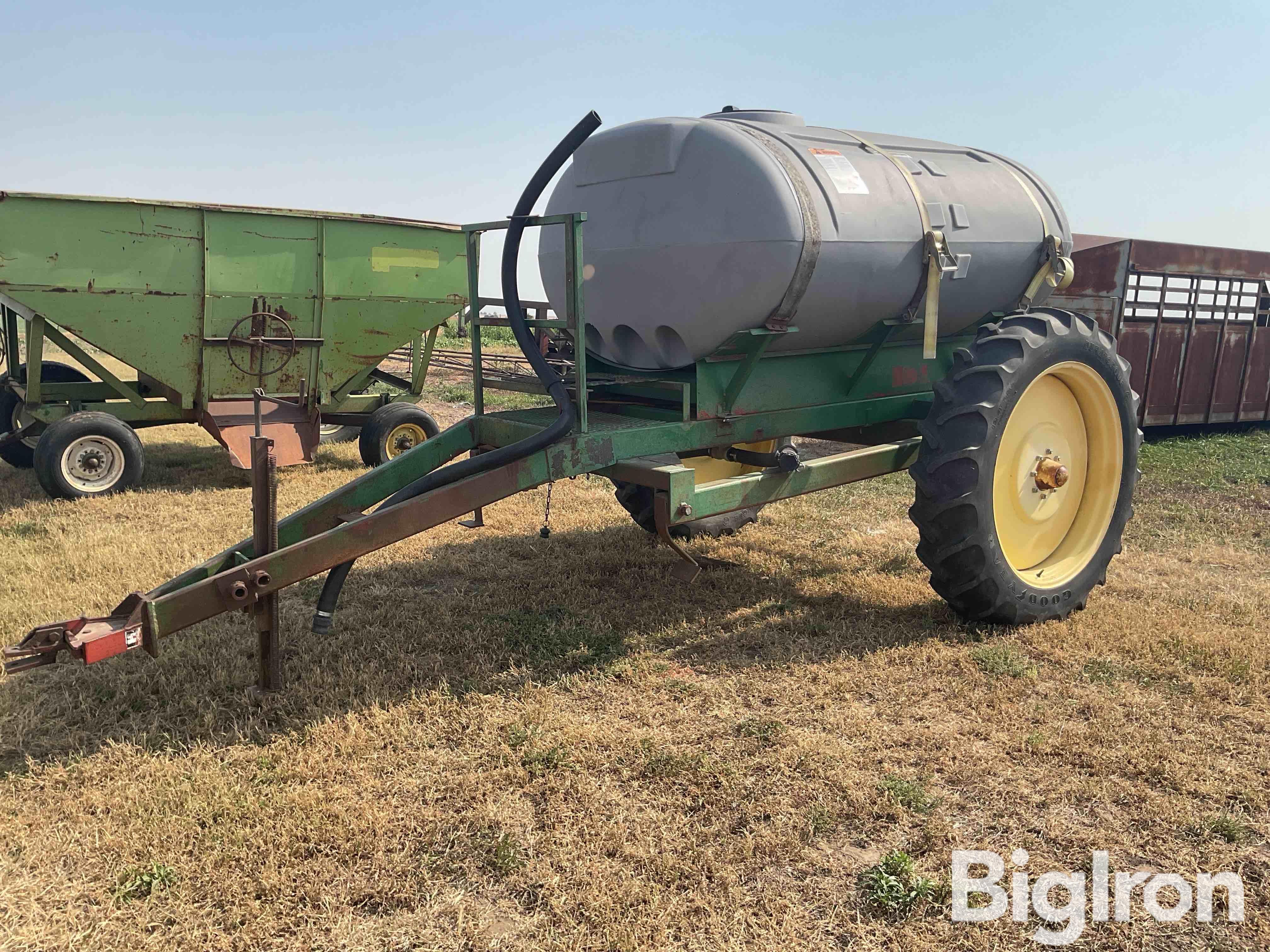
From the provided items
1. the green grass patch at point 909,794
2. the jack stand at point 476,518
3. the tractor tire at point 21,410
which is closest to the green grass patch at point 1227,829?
the green grass patch at point 909,794

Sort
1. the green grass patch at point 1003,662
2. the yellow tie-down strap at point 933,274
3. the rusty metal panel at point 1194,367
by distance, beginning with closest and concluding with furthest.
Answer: the green grass patch at point 1003,662
the yellow tie-down strap at point 933,274
the rusty metal panel at point 1194,367

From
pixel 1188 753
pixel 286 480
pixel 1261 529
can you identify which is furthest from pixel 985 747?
pixel 286 480

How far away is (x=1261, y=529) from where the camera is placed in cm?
706

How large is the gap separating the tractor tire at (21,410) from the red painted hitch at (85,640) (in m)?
5.86

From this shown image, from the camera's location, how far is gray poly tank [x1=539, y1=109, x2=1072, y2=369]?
167 inches

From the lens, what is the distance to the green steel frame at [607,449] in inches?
136

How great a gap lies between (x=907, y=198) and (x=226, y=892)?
4.10 meters

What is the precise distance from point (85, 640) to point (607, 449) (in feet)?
6.76

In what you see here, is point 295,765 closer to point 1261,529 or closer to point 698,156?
point 698,156

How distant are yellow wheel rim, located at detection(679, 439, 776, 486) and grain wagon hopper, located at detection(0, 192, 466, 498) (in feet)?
12.3

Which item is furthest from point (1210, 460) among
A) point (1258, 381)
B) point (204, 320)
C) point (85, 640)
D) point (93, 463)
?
point (93, 463)

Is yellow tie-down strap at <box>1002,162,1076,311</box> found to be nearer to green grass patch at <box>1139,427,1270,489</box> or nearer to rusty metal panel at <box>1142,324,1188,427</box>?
green grass patch at <box>1139,427,1270,489</box>

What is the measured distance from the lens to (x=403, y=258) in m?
8.91

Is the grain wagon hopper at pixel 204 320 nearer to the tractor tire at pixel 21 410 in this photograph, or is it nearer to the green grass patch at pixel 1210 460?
the tractor tire at pixel 21 410
